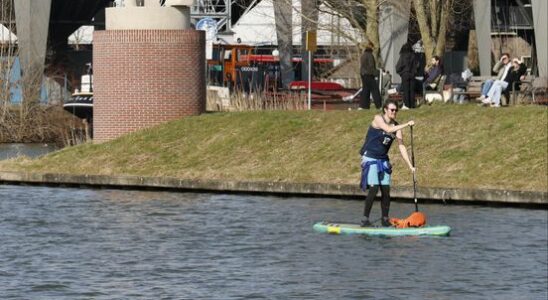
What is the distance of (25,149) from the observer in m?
44.8

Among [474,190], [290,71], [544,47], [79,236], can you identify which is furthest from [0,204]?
[290,71]

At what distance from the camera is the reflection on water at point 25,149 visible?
42062mm

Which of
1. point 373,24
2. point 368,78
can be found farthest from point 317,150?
point 373,24

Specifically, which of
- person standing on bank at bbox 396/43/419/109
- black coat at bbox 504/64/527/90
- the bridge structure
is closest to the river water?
person standing on bank at bbox 396/43/419/109

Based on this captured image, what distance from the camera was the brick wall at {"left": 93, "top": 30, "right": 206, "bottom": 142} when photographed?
36.5 meters

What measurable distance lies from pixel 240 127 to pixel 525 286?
1892cm

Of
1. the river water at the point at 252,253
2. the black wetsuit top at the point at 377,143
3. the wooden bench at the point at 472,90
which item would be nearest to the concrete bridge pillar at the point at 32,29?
the wooden bench at the point at 472,90

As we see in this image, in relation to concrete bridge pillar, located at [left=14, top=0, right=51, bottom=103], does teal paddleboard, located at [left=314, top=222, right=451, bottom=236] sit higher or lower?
lower

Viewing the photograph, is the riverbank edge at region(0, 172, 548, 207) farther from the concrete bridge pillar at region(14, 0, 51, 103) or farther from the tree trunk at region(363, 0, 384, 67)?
the concrete bridge pillar at region(14, 0, 51, 103)

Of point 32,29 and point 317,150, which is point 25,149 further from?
point 32,29

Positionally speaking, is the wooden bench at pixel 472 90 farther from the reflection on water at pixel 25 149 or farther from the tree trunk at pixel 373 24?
the reflection on water at pixel 25 149

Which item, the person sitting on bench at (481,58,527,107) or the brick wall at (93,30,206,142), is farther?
the brick wall at (93,30,206,142)

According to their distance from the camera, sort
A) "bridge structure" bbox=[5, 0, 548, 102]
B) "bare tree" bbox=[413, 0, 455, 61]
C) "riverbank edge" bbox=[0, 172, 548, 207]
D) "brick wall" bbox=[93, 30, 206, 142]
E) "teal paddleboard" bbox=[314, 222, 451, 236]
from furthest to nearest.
A: "bridge structure" bbox=[5, 0, 548, 102]
"bare tree" bbox=[413, 0, 455, 61]
"brick wall" bbox=[93, 30, 206, 142]
"riverbank edge" bbox=[0, 172, 548, 207]
"teal paddleboard" bbox=[314, 222, 451, 236]

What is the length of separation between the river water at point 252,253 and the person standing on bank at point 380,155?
3.42 feet
